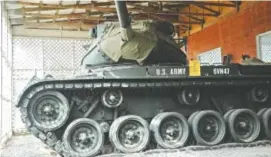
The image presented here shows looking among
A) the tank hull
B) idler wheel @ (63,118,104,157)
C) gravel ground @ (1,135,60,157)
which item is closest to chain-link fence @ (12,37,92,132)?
gravel ground @ (1,135,60,157)

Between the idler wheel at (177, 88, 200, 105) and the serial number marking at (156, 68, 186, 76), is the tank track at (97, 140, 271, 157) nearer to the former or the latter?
the idler wheel at (177, 88, 200, 105)

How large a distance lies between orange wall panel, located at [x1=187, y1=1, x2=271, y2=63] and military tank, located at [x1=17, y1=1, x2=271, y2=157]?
18.0 ft

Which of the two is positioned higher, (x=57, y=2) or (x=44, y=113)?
(x=57, y=2)

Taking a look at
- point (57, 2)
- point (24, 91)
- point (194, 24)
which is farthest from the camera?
point (194, 24)

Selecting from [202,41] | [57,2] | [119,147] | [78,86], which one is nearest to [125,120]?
[119,147]

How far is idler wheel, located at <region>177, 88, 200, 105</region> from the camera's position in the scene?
25.9 ft

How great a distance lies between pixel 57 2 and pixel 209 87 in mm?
8272

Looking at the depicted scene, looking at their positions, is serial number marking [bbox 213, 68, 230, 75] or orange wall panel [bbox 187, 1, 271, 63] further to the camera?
orange wall panel [bbox 187, 1, 271, 63]

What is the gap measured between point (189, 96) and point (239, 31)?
763 cm

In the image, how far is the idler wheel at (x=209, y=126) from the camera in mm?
7500

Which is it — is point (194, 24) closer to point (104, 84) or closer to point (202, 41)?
point (202, 41)

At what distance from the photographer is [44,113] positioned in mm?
7020

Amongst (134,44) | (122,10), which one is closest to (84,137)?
(134,44)

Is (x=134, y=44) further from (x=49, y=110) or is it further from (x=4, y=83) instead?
(x=4, y=83)
